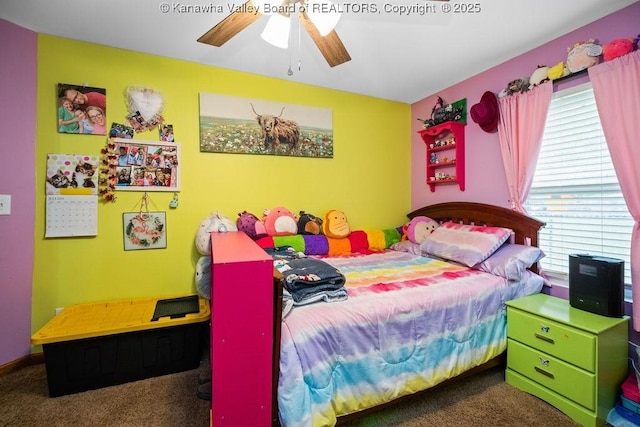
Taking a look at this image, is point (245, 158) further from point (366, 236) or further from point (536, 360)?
point (536, 360)

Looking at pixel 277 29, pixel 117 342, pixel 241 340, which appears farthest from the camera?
pixel 117 342

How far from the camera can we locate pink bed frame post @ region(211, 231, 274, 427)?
112 centimetres

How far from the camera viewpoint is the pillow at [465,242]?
86.4 inches

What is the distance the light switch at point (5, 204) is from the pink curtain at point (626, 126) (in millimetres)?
3847

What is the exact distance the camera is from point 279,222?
2.61 meters

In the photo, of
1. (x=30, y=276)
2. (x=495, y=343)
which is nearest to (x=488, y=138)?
(x=495, y=343)

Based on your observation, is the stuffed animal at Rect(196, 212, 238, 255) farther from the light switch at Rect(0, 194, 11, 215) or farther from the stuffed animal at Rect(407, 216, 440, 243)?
the stuffed animal at Rect(407, 216, 440, 243)

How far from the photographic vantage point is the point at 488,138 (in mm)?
2611

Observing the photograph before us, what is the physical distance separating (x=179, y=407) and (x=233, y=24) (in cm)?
209

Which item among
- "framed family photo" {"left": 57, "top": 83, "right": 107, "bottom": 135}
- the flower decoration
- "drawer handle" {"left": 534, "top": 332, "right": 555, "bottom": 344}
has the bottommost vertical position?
"drawer handle" {"left": 534, "top": 332, "right": 555, "bottom": 344}

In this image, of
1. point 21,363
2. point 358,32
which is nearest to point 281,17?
point 358,32

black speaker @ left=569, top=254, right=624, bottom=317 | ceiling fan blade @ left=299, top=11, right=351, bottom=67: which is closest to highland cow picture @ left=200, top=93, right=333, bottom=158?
ceiling fan blade @ left=299, top=11, right=351, bottom=67

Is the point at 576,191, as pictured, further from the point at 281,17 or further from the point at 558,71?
the point at 281,17

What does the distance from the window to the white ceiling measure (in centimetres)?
54
